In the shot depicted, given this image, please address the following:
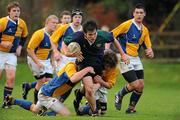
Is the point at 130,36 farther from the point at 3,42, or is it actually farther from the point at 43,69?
the point at 3,42

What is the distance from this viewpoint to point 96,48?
12.9m

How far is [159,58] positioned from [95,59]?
61.7ft

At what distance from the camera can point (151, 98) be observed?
19938 mm

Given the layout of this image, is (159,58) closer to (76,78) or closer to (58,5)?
(58,5)

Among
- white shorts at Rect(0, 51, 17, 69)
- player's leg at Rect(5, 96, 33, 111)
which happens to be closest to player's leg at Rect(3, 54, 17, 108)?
white shorts at Rect(0, 51, 17, 69)

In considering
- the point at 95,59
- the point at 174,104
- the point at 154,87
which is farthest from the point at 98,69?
the point at 154,87

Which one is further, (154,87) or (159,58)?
(159,58)

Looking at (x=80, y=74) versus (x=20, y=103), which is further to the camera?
(x=20, y=103)

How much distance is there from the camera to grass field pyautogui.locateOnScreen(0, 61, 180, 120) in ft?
42.8

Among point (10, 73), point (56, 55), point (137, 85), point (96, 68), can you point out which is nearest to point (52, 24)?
point (56, 55)

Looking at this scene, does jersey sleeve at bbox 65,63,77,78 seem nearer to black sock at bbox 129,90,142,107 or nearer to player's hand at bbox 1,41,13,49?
black sock at bbox 129,90,142,107

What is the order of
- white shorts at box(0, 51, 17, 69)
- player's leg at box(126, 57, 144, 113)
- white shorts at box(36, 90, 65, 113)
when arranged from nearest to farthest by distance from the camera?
white shorts at box(36, 90, 65, 113), player's leg at box(126, 57, 144, 113), white shorts at box(0, 51, 17, 69)

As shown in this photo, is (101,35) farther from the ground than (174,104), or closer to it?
farther from the ground

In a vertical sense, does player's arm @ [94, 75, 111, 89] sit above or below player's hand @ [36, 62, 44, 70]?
below
